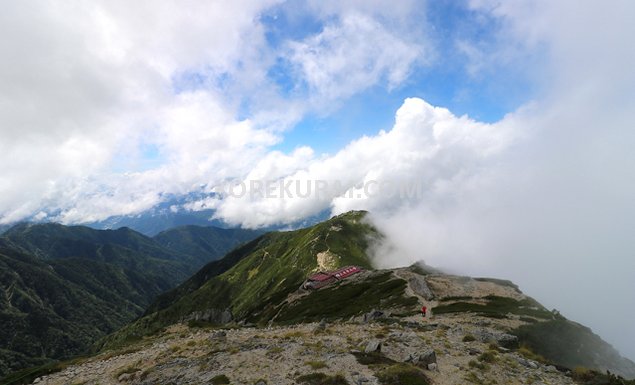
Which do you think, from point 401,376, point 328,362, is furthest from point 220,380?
point 401,376

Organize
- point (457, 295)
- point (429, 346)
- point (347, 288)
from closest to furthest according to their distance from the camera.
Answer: point (429, 346)
point (457, 295)
point (347, 288)

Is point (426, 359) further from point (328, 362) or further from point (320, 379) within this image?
point (320, 379)

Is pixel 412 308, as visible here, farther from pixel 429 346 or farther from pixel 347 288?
pixel 347 288

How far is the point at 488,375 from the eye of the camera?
88.9 ft

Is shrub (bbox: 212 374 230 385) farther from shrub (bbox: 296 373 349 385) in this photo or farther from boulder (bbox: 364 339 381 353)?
boulder (bbox: 364 339 381 353)

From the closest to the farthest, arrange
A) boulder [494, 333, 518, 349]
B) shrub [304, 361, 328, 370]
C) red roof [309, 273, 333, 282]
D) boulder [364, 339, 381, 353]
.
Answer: shrub [304, 361, 328, 370] → boulder [364, 339, 381, 353] → boulder [494, 333, 518, 349] → red roof [309, 273, 333, 282]

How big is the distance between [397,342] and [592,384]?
48.4ft

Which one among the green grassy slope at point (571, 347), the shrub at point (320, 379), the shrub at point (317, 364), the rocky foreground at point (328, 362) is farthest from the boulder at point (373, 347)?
the green grassy slope at point (571, 347)

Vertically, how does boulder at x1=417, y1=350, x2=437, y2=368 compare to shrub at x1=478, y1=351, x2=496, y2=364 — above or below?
above

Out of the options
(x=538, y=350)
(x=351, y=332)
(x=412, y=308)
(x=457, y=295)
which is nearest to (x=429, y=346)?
(x=351, y=332)

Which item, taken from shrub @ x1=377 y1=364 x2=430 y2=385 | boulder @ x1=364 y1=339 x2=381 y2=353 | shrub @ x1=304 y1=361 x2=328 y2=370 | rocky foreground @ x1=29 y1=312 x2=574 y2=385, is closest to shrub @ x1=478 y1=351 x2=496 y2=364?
rocky foreground @ x1=29 y1=312 x2=574 y2=385

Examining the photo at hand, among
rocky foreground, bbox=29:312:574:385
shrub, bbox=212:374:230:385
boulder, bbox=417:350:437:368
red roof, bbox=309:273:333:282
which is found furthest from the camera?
red roof, bbox=309:273:333:282

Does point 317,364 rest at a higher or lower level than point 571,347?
higher

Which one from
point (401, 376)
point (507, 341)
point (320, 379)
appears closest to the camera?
point (401, 376)
